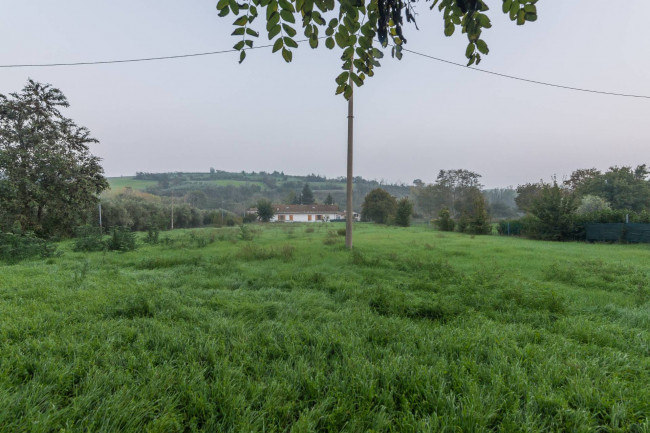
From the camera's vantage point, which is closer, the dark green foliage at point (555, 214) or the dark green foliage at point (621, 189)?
the dark green foliage at point (555, 214)

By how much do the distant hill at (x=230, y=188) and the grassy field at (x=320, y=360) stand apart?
68352 millimetres

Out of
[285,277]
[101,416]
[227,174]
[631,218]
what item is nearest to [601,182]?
[631,218]

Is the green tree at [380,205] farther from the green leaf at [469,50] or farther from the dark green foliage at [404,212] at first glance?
A: the green leaf at [469,50]

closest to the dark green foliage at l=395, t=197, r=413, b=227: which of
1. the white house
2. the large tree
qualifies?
the white house

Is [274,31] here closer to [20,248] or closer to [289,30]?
[289,30]

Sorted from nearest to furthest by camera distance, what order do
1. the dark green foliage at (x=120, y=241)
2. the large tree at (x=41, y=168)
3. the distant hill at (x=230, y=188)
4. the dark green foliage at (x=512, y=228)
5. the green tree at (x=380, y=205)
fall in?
1. the dark green foliage at (x=120, y=241)
2. the large tree at (x=41, y=168)
3. the dark green foliage at (x=512, y=228)
4. the green tree at (x=380, y=205)
5. the distant hill at (x=230, y=188)

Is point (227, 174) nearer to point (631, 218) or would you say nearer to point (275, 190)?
point (275, 190)

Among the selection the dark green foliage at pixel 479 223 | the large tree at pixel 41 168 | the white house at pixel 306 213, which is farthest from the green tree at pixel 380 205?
the large tree at pixel 41 168

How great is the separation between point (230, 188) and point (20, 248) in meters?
80.7

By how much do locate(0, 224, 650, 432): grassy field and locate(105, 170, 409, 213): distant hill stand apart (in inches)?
2691

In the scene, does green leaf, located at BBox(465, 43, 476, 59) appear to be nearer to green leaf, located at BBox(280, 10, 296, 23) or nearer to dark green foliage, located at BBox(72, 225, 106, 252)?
green leaf, located at BBox(280, 10, 296, 23)

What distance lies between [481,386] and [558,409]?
409 millimetres

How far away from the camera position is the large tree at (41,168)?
572 inches

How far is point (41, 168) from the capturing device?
15.4m
